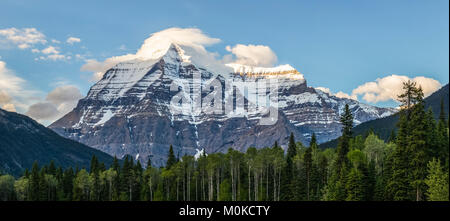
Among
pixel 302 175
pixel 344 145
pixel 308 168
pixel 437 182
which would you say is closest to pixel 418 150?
pixel 437 182

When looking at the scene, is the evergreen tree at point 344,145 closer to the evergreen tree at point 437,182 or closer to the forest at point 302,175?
the forest at point 302,175

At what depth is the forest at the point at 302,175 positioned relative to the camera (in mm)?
73812

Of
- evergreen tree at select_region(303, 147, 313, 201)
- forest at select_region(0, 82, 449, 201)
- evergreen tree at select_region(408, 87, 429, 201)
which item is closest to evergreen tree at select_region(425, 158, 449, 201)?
forest at select_region(0, 82, 449, 201)

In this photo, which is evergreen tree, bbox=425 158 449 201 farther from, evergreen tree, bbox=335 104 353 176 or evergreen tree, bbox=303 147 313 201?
evergreen tree, bbox=303 147 313 201

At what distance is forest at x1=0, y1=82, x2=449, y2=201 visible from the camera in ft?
242

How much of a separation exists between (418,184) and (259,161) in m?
54.9

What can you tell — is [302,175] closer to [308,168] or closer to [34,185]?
[308,168]

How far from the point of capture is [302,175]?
119m

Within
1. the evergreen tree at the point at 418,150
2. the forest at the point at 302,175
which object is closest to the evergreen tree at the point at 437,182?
the forest at the point at 302,175

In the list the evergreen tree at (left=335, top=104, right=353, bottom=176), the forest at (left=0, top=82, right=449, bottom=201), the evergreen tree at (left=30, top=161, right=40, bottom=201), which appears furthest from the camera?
the evergreen tree at (left=30, top=161, right=40, bottom=201)
